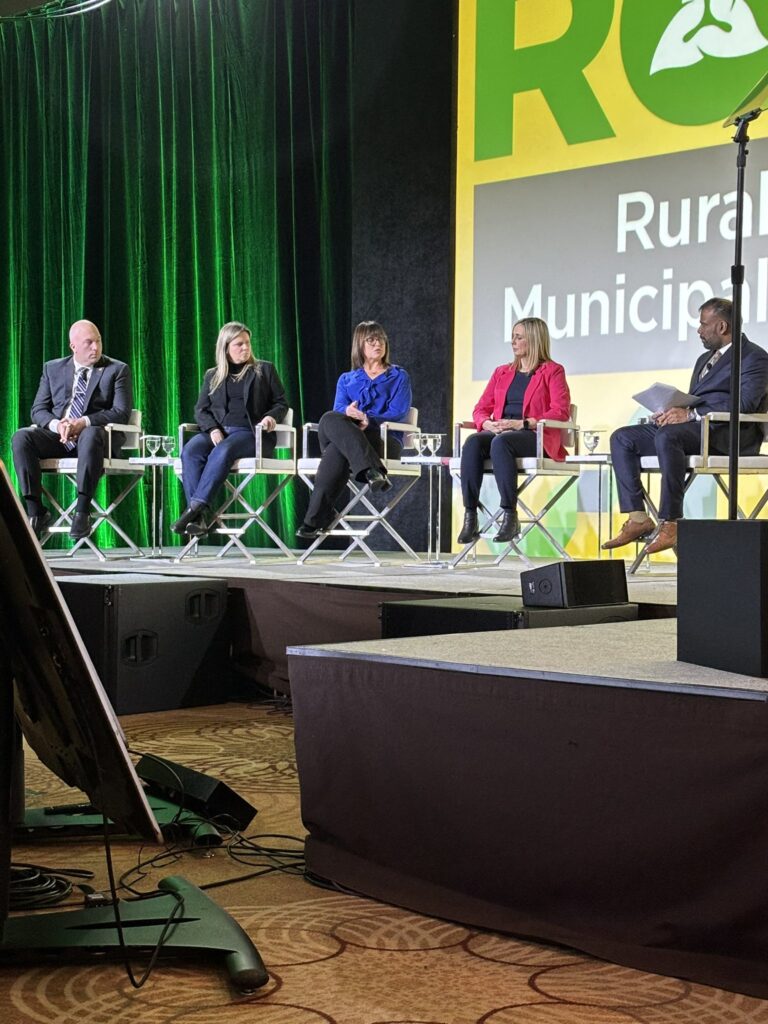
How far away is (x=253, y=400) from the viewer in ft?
20.0

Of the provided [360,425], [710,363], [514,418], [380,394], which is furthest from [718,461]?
[380,394]

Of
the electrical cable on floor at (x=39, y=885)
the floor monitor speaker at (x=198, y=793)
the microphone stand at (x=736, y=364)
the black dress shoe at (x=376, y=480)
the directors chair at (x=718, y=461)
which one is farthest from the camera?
the black dress shoe at (x=376, y=480)

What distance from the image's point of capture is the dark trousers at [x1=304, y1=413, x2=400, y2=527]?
17.7 feet

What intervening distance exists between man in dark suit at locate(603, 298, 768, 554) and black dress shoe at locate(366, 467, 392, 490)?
1.00 metres

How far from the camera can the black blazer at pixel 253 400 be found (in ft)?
20.0

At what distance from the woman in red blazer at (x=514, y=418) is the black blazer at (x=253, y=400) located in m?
1.07

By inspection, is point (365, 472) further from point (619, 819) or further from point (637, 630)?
point (619, 819)

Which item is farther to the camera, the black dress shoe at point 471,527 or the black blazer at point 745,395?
the black dress shoe at point 471,527

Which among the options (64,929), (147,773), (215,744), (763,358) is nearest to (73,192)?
(763,358)

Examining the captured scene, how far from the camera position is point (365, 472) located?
5.37m

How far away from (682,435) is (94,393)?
3063 millimetres

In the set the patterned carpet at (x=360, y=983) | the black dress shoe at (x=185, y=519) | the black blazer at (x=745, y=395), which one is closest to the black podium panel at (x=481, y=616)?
the patterned carpet at (x=360, y=983)

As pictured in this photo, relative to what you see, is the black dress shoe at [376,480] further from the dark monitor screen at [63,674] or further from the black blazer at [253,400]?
the dark monitor screen at [63,674]

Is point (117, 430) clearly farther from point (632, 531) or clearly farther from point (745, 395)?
point (745, 395)
